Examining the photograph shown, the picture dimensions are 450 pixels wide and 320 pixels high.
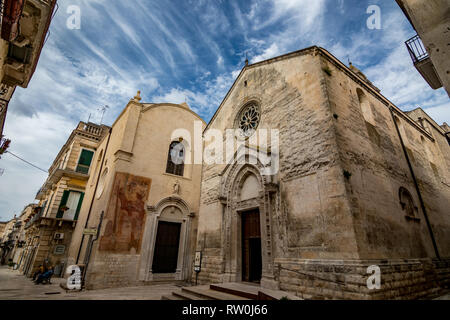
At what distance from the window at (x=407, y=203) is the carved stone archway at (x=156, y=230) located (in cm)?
961

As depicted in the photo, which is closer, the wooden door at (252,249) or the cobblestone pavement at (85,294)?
the cobblestone pavement at (85,294)

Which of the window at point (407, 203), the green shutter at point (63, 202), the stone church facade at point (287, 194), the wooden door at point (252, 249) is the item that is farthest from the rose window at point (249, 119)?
the green shutter at point (63, 202)

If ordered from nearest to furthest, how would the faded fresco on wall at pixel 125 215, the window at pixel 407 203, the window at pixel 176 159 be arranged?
the window at pixel 407 203
the faded fresco on wall at pixel 125 215
the window at pixel 176 159

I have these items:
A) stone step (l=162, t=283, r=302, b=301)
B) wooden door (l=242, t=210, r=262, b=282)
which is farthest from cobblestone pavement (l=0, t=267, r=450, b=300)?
wooden door (l=242, t=210, r=262, b=282)

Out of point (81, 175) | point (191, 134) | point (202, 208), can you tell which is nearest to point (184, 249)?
point (202, 208)

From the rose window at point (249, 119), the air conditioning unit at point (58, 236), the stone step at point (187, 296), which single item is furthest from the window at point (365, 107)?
the air conditioning unit at point (58, 236)

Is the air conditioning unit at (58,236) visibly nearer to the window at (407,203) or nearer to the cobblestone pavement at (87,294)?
the cobblestone pavement at (87,294)

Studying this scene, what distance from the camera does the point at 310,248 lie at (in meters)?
5.80

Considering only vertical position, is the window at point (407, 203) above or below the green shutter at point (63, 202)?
below

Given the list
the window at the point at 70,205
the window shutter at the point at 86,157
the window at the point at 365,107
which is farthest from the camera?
the window shutter at the point at 86,157

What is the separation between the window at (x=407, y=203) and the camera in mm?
7458

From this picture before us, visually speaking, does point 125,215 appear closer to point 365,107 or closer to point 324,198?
point 324,198

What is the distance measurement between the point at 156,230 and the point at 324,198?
28.5 feet

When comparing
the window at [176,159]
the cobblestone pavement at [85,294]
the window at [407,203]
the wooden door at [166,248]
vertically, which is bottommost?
the cobblestone pavement at [85,294]
